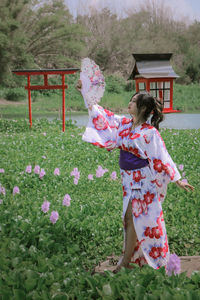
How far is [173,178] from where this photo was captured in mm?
2398

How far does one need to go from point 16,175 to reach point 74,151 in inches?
74.2

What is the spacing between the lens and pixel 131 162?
2.45 m

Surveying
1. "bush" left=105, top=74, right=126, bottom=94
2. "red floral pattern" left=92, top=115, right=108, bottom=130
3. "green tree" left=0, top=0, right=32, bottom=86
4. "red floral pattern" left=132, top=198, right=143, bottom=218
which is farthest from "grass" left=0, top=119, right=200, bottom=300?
"bush" left=105, top=74, right=126, bottom=94

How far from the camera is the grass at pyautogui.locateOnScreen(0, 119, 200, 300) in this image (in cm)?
189

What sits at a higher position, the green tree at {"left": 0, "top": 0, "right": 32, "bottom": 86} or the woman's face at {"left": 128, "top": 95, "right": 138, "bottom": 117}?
the green tree at {"left": 0, "top": 0, "right": 32, "bottom": 86}

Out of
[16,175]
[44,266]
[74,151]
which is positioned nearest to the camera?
[44,266]

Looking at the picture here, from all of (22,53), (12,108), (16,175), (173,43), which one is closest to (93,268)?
(16,175)

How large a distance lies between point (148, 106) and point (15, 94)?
21287 mm

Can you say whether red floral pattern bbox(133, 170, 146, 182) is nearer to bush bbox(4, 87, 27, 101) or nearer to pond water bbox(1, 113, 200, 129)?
pond water bbox(1, 113, 200, 129)

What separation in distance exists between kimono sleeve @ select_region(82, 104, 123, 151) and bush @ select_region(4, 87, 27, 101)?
68.6 feet

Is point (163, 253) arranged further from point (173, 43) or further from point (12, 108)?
point (173, 43)

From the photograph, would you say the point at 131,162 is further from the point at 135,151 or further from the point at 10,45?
the point at 10,45

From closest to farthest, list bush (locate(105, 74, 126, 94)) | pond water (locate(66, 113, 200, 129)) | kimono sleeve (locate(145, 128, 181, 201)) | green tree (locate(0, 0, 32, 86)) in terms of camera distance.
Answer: kimono sleeve (locate(145, 128, 181, 201))
pond water (locate(66, 113, 200, 129))
green tree (locate(0, 0, 32, 86))
bush (locate(105, 74, 126, 94))

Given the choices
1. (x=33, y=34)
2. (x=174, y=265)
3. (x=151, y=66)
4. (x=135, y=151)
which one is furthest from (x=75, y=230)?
(x=33, y=34)
